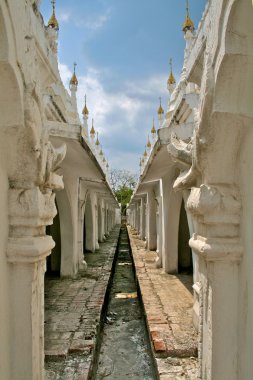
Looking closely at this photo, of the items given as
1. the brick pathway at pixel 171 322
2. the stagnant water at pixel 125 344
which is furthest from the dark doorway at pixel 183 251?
the stagnant water at pixel 125 344

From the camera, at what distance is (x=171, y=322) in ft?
16.6

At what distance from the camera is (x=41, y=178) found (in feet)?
9.50

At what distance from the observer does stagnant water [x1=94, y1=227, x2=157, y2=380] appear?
4.46 meters

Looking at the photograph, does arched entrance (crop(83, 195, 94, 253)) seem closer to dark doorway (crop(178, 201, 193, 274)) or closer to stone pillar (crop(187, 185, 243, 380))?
dark doorway (crop(178, 201, 193, 274))

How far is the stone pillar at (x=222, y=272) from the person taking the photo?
2.68 meters

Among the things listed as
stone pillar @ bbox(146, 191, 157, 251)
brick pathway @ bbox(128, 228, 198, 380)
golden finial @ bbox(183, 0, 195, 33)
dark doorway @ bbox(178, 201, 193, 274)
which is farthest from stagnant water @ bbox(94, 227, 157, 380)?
golden finial @ bbox(183, 0, 195, 33)

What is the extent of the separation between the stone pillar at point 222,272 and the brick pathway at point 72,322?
5.52ft

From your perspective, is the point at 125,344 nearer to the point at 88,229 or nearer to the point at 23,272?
A: the point at 23,272

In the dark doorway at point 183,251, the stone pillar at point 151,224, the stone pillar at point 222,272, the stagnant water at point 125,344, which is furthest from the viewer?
the stone pillar at point 151,224

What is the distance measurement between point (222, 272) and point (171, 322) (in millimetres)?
2699

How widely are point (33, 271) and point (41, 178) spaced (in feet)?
2.58

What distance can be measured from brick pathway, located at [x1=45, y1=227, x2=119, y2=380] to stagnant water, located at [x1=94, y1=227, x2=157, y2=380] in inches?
15.1

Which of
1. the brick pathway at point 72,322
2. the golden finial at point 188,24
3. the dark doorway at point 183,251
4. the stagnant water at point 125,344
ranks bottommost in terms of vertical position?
the stagnant water at point 125,344

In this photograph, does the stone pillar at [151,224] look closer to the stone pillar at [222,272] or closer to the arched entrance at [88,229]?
the arched entrance at [88,229]
